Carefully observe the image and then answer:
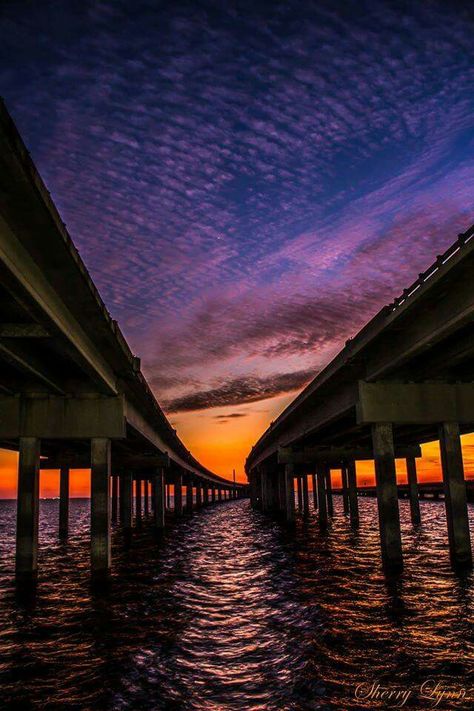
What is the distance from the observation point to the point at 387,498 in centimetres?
1898

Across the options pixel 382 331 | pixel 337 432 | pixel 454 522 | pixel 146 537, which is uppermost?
pixel 382 331

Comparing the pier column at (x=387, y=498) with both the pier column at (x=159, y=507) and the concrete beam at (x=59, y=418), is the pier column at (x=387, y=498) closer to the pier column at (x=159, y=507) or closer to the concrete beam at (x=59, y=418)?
the concrete beam at (x=59, y=418)

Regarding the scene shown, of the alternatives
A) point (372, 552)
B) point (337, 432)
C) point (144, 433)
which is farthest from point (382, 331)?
point (337, 432)

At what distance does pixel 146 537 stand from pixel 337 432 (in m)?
15.5

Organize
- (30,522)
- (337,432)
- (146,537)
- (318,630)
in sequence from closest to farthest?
(318,630)
(30,522)
(337,432)
(146,537)

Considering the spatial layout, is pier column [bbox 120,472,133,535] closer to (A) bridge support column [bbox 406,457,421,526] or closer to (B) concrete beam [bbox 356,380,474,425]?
(A) bridge support column [bbox 406,457,421,526]

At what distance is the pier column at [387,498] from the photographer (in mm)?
18688

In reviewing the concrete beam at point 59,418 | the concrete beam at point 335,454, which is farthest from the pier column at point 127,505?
the concrete beam at point 59,418

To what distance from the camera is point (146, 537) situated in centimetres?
3781

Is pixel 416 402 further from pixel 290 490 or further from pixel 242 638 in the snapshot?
pixel 290 490

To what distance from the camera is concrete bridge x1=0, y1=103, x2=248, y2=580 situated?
871cm

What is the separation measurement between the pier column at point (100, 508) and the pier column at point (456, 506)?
12404mm

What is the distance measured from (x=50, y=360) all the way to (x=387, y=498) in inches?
495

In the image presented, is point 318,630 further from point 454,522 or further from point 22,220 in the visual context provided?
point 22,220
